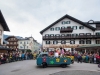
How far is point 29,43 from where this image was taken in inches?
3738

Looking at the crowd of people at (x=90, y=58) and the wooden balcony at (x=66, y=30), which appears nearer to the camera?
the crowd of people at (x=90, y=58)

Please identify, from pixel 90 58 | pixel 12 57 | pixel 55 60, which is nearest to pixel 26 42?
→ pixel 12 57

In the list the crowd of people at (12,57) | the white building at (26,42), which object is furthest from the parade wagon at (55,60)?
the white building at (26,42)

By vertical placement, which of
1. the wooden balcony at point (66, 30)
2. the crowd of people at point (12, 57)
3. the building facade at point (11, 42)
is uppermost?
the wooden balcony at point (66, 30)

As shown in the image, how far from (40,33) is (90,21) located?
1833cm

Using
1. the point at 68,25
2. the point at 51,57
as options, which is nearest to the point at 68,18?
the point at 68,25

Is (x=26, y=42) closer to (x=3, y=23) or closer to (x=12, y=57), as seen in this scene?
(x=3, y=23)

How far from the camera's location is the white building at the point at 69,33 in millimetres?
50500

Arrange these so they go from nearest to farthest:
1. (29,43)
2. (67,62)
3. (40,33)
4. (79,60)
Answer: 1. (67,62)
2. (79,60)
3. (40,33)
4. (29,43)

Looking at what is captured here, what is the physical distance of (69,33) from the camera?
52.1 metres

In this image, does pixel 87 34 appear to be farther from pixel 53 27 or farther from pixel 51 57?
pixel 51 57

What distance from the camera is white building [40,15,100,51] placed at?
1988 inches

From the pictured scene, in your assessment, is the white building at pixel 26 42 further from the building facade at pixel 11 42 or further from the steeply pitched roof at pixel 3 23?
the steeply pitched roof at pixel 3 23

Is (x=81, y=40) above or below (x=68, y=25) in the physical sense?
below
